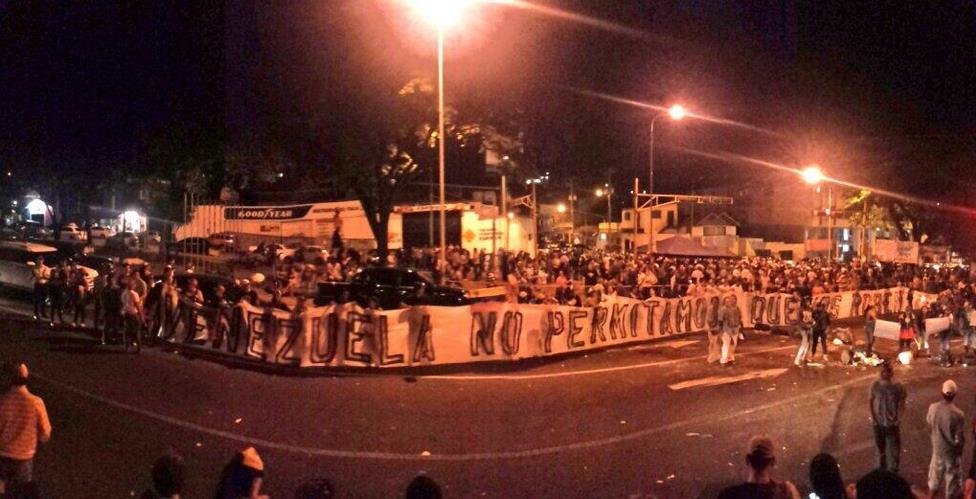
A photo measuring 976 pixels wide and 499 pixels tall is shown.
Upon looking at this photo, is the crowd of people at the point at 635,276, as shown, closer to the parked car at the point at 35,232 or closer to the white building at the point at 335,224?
the white building at the point at 335,224

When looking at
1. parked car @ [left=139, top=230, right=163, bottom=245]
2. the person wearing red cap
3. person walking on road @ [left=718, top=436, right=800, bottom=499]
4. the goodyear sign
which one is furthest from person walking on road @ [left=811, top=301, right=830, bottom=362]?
parked car @ [left=139, top=230, right=163, bottom=245]

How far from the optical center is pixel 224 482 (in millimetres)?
4625

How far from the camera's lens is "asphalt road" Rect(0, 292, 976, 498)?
9047 millimetres

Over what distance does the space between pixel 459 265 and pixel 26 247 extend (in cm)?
1374

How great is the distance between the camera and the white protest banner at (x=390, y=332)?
646 inches

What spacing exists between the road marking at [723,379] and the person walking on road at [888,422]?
5228 millimetres

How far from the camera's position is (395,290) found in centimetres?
2236

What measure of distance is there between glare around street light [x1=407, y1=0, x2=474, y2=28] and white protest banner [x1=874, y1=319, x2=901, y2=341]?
1333 cm

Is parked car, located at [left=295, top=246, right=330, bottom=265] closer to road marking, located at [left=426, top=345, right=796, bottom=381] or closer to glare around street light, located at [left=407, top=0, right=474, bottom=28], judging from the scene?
glare around street light, located at [left=407, top=0, right=474, bottom=28]

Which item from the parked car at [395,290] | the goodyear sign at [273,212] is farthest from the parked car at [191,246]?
the parked car at [395,290]

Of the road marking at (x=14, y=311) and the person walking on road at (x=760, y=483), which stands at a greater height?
the person walking on road at (x=760, y=483)

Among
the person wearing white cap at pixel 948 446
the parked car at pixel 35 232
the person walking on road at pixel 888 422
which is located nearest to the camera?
the person wearing white cap at pixel 948 446

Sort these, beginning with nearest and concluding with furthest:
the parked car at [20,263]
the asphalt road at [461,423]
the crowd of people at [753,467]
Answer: the crowd of people at [753,467] → the asphalt road at [461,423] → the parked car at [20,263]

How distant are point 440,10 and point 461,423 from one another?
9.72 metres
